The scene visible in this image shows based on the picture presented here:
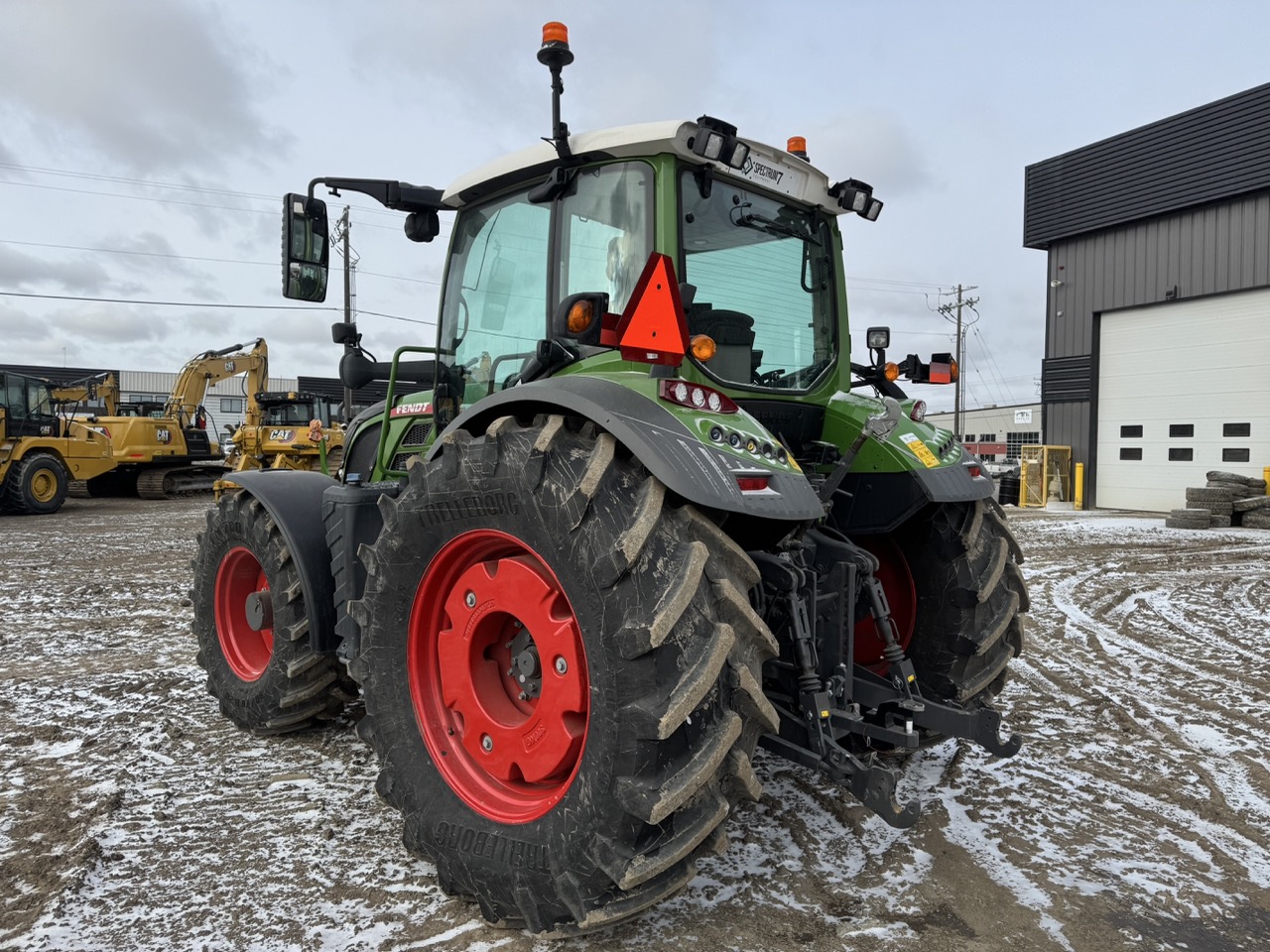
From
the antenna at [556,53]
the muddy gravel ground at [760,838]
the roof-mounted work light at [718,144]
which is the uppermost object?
the antenna at [556,53]

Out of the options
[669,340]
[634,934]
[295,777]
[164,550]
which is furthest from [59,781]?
[164,550]

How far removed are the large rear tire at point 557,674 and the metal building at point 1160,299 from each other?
61.4 ft

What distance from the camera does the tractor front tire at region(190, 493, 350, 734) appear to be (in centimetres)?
372

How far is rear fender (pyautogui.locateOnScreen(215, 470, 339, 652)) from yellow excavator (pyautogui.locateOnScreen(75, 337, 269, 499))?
17482 mm

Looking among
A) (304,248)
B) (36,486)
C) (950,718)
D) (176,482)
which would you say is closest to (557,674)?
(950,718)

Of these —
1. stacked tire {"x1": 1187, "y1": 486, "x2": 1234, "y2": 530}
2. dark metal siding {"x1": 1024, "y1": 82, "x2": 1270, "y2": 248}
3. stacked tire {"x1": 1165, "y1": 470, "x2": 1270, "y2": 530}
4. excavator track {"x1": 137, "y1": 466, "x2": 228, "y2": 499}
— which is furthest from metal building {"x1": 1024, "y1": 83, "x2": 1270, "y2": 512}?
excavator track {"x1": 137, "y1": 466, "x2": 228, "y2": 499}

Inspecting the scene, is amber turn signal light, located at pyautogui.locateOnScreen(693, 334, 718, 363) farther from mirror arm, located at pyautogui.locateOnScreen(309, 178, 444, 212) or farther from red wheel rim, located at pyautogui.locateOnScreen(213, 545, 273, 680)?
red wheel rim, located at pyautogui.locateOnScreen(213, 545, 273, 680)

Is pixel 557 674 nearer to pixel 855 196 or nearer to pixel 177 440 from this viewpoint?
pixel 855 196

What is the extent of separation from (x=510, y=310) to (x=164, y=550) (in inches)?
370

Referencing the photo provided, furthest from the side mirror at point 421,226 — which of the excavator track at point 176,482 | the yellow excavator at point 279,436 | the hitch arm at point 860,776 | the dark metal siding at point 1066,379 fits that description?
the dark metal siding at point 1066,379

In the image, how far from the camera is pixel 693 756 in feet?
6.96

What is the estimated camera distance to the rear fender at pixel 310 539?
143 inches

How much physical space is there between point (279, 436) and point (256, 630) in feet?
59.2

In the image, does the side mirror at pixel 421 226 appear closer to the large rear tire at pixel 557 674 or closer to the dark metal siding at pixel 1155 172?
the large rear tire at pixel 557 674
